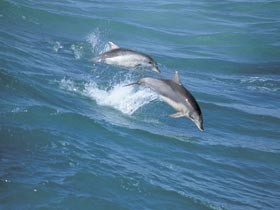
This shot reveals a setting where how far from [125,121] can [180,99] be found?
15.6 ft

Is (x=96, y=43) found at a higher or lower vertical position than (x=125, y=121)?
higher

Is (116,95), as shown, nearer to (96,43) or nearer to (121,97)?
(121,97)

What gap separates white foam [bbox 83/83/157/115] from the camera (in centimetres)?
1718

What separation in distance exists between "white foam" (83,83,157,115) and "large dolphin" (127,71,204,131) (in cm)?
499

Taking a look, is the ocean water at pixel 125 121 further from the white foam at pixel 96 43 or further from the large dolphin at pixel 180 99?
the large dolphin at pixel 180 99

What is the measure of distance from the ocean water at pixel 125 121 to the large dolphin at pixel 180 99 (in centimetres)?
179

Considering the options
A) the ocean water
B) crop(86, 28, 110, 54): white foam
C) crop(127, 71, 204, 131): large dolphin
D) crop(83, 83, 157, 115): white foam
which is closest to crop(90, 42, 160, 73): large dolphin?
the ocean water

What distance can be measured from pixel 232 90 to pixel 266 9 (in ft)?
50.5

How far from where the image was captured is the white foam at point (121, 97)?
1718 cm

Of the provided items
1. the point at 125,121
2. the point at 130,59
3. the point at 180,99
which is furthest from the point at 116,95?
the point at 180,99

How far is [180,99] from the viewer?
11.7m

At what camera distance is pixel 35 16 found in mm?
26031

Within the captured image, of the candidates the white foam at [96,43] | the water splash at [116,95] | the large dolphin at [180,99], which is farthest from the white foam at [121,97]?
the large dolphin at [180,99]

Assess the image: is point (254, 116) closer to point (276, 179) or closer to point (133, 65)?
point (276, 179)
